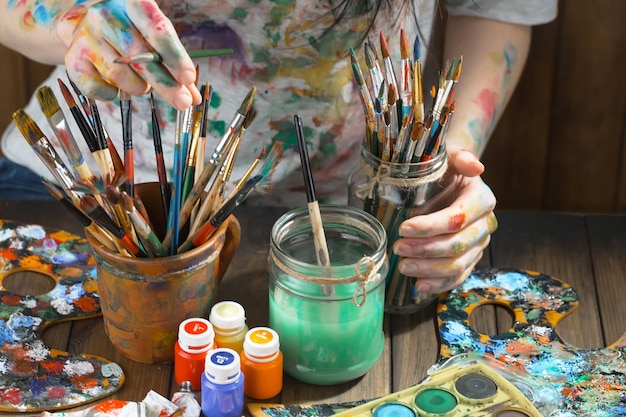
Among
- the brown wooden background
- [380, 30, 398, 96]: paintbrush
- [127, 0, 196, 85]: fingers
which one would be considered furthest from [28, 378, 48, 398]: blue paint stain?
the brown wooden background

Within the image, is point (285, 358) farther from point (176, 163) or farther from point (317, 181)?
point (317, 181)

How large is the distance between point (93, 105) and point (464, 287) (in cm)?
42

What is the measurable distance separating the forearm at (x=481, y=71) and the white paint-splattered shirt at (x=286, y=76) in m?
0.02

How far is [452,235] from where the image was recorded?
2.90 feet

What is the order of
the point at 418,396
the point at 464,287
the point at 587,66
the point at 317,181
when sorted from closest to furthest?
the point at 418,396 < the point at 464,287 < the point at 317,181 < the point at 587,66

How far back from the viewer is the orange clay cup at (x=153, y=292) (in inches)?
31.5

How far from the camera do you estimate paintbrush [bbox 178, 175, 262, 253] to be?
2.63ft

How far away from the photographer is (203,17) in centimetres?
100

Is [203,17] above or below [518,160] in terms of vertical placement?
above

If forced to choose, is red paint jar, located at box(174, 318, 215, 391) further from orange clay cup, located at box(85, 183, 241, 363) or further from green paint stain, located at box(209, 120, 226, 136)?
green paint stain, located at box(209, 120, 226, 136)

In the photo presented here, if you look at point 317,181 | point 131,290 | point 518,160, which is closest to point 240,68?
point 317,181

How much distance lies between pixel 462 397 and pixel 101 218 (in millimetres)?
343

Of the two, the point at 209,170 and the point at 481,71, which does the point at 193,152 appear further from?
the point at 481,71

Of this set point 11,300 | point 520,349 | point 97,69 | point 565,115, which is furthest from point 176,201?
point 565,115
